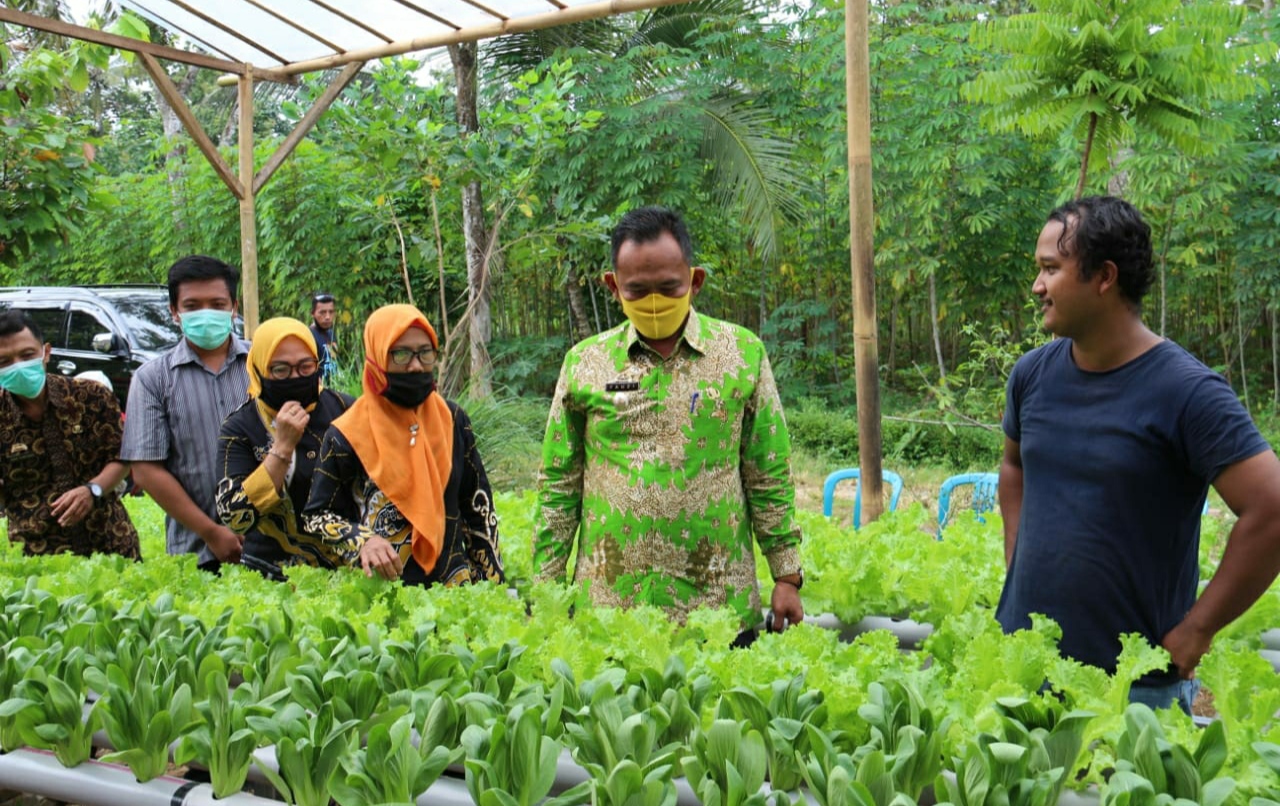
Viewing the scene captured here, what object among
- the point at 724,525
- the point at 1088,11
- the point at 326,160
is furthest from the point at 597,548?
the point at 326,160

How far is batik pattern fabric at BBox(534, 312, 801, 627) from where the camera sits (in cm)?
276

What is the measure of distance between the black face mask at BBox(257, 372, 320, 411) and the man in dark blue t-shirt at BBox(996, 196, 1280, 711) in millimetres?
2070

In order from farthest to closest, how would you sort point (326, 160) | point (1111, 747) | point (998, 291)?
1. point (326, 160)
2. point (998, 291)
3. point (1111, 747)

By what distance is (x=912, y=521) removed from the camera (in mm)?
4539

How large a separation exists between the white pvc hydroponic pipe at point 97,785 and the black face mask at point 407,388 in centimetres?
116

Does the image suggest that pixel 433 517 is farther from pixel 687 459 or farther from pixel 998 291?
pixel 998 291

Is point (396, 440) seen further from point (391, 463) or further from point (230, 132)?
point (230, 132)

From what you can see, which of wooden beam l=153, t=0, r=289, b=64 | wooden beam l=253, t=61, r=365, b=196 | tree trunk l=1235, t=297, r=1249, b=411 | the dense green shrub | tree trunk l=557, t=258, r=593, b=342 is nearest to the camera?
wooden beam l=153, t=0, r=289, b=64

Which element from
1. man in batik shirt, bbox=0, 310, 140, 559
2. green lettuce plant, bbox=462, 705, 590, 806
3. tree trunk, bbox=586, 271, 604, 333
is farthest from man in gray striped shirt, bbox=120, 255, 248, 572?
tree trunk, bbox=586, 271, 604, 333

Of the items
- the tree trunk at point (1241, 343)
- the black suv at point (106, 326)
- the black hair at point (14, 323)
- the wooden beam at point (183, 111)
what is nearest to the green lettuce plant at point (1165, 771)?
the black hair at point (14, 323)

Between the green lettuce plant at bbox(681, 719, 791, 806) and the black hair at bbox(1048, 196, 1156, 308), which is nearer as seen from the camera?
the green lettuce plant at bbox(681, 719, 791, 806)

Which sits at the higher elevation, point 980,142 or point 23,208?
point 980,142

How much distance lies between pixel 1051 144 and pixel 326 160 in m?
8.34

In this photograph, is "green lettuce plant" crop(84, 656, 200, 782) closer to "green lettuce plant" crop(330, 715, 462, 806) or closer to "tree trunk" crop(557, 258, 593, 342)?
"green lettuce plant" crop(330, 715, 462, 806)
